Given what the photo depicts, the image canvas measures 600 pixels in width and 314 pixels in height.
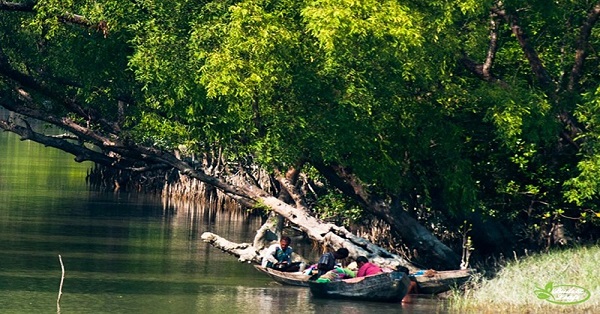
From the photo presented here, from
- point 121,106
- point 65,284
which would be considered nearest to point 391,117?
point 65,284

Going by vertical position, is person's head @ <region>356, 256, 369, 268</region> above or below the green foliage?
below

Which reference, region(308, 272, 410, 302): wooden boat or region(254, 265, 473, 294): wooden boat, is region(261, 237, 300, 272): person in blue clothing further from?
region(254, 265, 473, 294): wooden boat

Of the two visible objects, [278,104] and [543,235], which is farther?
[543,235]

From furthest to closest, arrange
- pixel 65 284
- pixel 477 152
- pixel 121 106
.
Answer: pixel 121 106 → pixel 477 152 → pixel 65 284

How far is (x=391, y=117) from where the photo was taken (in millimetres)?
31516

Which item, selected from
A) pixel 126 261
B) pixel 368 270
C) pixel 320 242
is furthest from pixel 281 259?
pixel 126 261

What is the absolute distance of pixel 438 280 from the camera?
3092 cm

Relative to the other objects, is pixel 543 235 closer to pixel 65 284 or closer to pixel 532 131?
pixel 532 131

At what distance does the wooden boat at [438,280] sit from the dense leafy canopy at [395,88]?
8.12 feet

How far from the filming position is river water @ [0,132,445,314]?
27.8m

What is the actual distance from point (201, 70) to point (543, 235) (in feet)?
33.9
